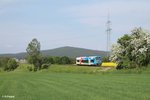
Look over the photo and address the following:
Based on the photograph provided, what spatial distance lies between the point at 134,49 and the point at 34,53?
4508cm

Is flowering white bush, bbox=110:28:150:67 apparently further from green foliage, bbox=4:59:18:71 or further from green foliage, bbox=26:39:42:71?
green foliage, bbox=4:59:18:71

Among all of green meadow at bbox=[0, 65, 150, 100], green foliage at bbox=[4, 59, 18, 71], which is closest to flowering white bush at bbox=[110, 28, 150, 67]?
green meadow at bbox=[0, 65, 150, 100]

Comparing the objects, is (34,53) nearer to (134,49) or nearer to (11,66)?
(11,66)

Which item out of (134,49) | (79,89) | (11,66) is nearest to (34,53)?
(11,66)

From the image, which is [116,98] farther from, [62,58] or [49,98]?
[62,58]

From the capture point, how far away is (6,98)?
71.0ft

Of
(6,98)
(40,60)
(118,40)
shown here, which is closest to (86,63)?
(40,60)

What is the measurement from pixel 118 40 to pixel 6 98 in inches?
2514

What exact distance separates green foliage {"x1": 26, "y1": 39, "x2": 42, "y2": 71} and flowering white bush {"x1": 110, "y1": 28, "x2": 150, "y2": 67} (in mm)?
35747

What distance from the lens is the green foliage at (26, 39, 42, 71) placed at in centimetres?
11581

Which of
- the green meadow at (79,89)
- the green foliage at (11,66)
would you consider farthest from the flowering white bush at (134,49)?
the green foliage at (11,66)

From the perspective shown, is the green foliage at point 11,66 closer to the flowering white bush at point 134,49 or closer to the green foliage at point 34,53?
the green foliage at point 34,53

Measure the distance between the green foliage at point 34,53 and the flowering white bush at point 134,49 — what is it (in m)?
35.7

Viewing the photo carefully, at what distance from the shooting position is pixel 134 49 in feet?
265
